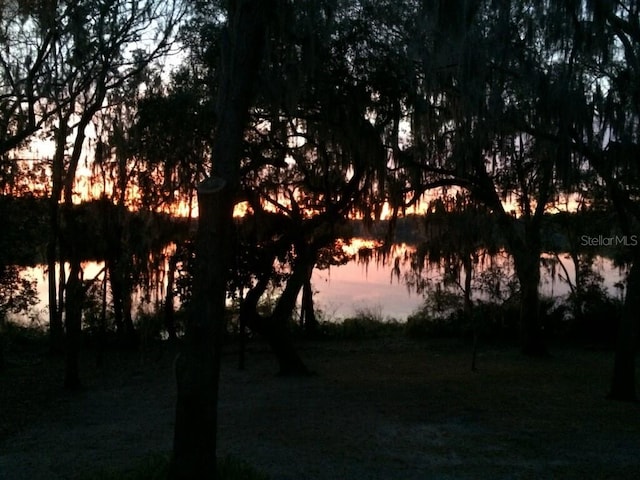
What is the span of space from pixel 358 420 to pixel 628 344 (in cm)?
405

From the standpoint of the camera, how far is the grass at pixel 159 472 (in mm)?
5453

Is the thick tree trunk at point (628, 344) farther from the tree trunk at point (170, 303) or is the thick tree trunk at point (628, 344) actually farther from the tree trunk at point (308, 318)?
the tree trunk at point (308, 318)

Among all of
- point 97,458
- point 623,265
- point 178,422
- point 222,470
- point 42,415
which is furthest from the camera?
point 623,265

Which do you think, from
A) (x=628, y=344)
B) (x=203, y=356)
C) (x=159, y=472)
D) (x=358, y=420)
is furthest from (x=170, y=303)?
(x=203, y=356)

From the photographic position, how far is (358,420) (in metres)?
8.88

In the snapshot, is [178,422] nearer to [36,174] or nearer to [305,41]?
[305,41]

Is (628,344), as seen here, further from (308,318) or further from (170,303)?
(308,318)

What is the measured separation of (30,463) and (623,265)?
1539 centimetres

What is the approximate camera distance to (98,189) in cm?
1486

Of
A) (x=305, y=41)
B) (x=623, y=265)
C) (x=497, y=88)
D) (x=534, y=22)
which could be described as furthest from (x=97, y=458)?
(x=623, y=265)

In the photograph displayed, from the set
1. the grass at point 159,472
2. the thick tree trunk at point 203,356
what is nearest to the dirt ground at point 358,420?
the grass at point 159,472

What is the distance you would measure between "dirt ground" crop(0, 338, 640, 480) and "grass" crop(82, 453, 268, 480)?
46cm

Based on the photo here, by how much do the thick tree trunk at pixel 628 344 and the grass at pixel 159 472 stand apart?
6.32m

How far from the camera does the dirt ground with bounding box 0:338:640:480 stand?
6723 millimetres
